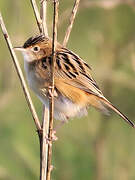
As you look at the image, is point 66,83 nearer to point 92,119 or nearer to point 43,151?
point 43,151

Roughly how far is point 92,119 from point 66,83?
0.76m

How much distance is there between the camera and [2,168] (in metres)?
5.34

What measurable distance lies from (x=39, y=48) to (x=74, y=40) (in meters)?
1.01

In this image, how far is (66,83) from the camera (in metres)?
4.76

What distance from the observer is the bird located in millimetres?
4707

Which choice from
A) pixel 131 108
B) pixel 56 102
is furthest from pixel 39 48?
pixel 131 108

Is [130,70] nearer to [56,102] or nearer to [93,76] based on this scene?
[93,76]

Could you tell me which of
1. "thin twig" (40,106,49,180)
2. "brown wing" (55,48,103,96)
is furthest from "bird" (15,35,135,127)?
"thin twig" (40,106,49,180)

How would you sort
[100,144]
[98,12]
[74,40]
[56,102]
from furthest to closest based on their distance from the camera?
[74,40] → [98,12] → [100,144] → [56,102]

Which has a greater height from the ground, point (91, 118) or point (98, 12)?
point (98, 12)

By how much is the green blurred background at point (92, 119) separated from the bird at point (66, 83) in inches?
14.2

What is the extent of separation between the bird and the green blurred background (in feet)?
1.18

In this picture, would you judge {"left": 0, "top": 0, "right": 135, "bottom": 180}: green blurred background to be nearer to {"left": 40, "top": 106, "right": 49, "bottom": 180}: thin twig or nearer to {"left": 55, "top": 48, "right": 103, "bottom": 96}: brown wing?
{"left": 55, "top": 48, "right": 103, "bottom": 96}: brown wing

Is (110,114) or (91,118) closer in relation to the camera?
(110,114)
